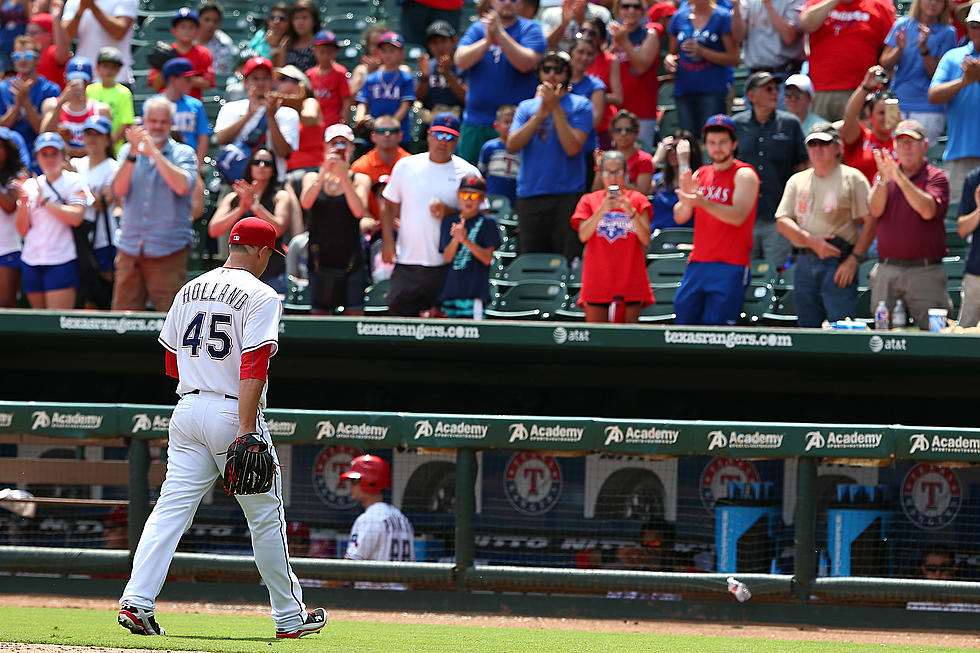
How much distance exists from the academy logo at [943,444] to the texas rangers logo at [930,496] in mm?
207

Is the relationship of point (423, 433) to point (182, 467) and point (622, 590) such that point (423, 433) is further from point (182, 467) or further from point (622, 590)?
point (182, 467)

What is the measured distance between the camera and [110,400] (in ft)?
31.1

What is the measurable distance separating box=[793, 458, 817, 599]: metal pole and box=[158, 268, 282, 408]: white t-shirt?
283 cm

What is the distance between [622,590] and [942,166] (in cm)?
484

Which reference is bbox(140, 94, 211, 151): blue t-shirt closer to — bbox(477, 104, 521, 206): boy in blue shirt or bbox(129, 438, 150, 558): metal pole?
bbox(477, 104, 521, 206): boy in blue shirt

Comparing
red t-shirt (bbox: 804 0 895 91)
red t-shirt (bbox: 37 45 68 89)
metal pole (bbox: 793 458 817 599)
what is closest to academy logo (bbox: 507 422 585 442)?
metal pole (bbox: 793 458 817 599)

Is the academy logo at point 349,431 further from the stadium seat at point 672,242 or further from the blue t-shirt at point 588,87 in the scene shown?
the blue t-shirt at point 588,87

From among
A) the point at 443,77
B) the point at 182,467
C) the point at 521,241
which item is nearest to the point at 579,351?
the point at 521,241

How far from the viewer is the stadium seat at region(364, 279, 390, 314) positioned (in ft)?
28.8

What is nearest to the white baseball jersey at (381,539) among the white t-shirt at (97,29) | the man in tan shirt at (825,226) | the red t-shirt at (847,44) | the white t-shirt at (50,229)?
the man in tan shirt at (825,226)

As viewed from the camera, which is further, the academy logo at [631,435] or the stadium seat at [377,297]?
the stadium seat at [377,297]

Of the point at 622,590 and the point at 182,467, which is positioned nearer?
the point at 182,467

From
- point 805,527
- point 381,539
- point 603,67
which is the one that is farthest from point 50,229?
point 805,527

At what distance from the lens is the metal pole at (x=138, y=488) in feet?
21.5
